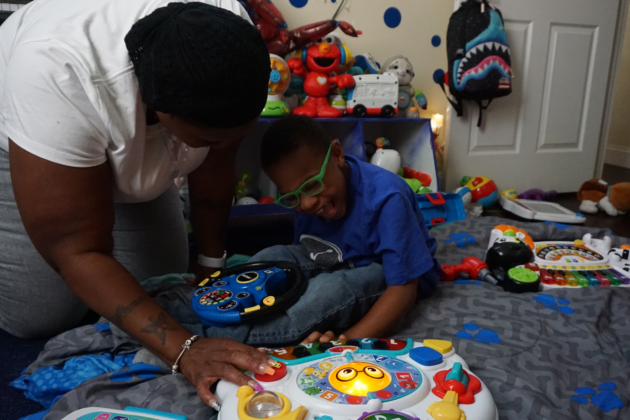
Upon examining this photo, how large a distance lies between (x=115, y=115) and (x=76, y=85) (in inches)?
2.8

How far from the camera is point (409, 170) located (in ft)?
7.34

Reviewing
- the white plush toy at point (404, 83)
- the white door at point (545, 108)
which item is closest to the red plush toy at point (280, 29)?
the white plush toy at point (404, 83)

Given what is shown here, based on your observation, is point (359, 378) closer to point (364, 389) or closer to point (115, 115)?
point (364, 389)

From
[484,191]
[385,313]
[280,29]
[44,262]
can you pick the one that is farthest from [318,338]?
[484,191]

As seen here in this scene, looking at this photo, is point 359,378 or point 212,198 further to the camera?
point 212,198

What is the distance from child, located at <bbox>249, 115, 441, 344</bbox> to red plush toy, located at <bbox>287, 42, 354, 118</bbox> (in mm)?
985

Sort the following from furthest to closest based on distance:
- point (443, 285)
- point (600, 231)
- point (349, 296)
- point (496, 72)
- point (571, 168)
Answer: point (571, 168) < point (496, 72) < point (600, 231) < point (443, 285) < point (349, 296)

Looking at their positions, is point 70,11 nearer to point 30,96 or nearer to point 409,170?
point 30,96

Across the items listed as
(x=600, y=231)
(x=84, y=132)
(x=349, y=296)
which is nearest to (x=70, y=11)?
(x=84, y=132)

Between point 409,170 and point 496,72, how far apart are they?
2.05ft

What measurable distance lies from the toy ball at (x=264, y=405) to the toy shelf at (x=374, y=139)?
127 centimetres

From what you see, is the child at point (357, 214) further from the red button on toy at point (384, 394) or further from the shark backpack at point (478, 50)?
the shark backpack at point (478, 50)

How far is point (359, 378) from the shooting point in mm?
635

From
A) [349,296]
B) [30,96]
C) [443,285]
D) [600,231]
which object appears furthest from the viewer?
[600,231]
